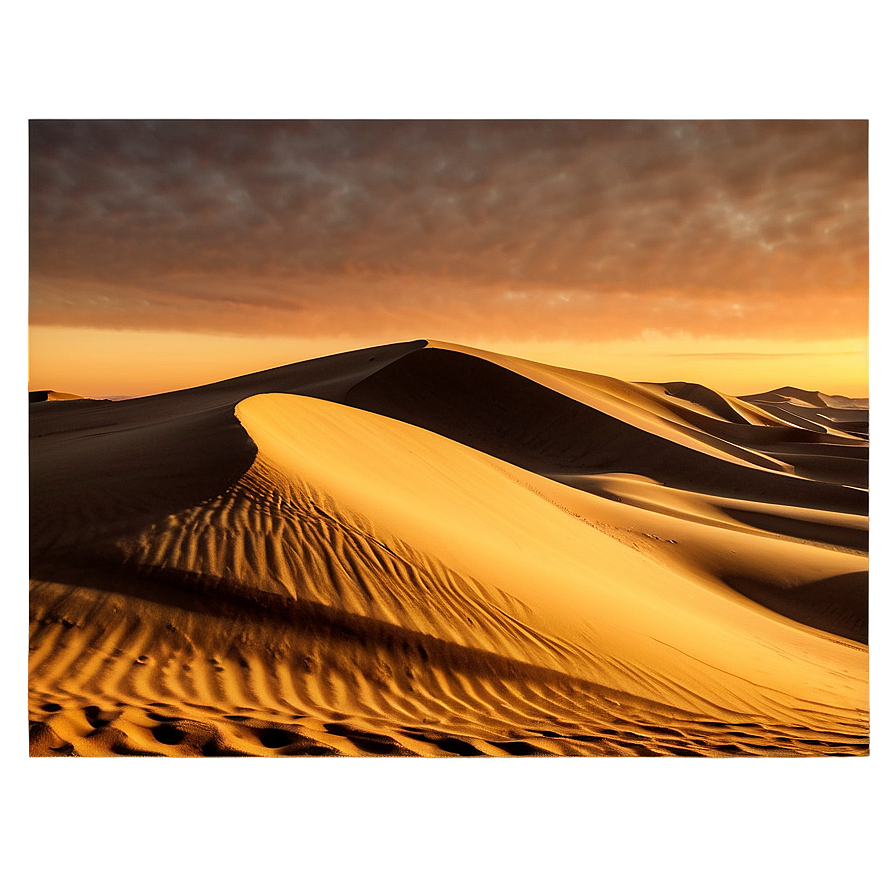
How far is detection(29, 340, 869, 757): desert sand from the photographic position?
3625mm

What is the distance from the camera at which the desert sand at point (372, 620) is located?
3625 millimetres

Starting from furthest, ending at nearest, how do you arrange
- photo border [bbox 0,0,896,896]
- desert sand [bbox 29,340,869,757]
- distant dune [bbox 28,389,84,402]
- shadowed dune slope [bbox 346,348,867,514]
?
1. shadowed dune slope [bbox 346,348,867,514]
2. distant dune [bbox 28,389,84,402]
3. photo border [bbox 0,0,896,896]
4. desert sand [bbox 29,340,869,757]

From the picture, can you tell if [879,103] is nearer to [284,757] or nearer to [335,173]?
[335,173]

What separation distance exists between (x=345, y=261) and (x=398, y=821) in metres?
5.20

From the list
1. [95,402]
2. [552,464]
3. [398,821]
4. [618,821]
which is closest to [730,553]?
[618,821]

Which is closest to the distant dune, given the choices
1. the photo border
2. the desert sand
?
the desert sand

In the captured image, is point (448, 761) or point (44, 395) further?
point (44, 395)

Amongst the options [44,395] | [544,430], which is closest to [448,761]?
[44,395]

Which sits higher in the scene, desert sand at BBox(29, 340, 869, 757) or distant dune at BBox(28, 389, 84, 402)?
distant dune at BBox(28, 389, 84, 402)

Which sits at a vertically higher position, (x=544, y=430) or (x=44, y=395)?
(x=544, y=430)

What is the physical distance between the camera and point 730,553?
31.3 feet

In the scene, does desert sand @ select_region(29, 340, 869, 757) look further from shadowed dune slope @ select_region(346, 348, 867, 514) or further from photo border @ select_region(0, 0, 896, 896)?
shadowed dune slope @ select_region(346, 348, 867, 514)

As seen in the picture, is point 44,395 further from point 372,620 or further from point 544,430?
point 544,430

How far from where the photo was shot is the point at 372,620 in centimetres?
418
